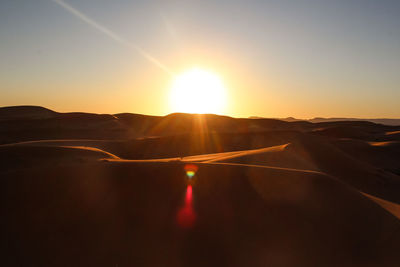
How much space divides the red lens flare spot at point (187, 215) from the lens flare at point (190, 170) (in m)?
0.96

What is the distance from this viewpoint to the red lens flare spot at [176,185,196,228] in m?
4.92

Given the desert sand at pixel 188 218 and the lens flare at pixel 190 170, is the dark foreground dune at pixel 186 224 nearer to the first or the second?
the desert sand at pixel 188 218

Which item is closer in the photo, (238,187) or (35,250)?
(35,250)

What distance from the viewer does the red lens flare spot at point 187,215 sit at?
4920mm

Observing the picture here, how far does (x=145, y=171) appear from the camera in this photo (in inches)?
262

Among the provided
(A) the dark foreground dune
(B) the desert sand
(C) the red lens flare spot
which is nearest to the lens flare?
(B) the desert sand

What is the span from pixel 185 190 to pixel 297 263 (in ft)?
→ 8.95

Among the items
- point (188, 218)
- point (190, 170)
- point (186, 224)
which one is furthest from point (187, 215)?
point (190, 170)

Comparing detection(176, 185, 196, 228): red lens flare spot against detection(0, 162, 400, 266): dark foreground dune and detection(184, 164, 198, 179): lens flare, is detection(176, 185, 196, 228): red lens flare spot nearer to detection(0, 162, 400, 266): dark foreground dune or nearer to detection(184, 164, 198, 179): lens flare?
detection(0, 162, 400, 266): dark foreground dune

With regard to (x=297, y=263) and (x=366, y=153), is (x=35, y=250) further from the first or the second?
(x=366, y=153)

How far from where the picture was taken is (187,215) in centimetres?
512

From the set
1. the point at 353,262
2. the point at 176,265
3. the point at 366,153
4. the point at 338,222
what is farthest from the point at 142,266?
the point at 366,153

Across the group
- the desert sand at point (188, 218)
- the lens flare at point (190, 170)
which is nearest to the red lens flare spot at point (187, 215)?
the desert sand at point (188, 218)

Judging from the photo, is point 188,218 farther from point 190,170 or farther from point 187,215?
point 190,170
